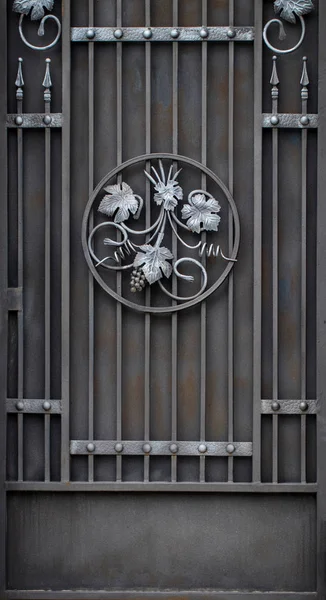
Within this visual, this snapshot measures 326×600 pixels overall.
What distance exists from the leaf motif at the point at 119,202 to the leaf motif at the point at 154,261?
0.40 feet

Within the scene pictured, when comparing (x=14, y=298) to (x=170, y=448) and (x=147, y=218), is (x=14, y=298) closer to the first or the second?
(x=147, y=218)

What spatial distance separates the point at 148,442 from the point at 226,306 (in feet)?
1.66

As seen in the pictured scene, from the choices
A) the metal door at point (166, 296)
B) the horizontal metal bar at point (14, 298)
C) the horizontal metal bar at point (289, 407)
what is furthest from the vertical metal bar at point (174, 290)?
the horizontal metal bar at point (14, 298)

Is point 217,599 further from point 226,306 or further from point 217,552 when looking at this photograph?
point 226,306

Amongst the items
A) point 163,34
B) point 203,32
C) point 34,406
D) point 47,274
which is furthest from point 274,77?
point 34,406

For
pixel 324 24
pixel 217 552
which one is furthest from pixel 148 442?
pixel 324 24

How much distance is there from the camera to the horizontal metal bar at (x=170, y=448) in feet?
8.70

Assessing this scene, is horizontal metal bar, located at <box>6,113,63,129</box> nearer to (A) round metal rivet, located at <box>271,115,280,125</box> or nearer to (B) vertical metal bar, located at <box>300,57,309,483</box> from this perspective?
(A) round metal rivet, located at <box>271,115,280,125</box>

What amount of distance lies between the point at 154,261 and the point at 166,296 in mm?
125

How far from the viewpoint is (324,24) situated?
8.58 feet

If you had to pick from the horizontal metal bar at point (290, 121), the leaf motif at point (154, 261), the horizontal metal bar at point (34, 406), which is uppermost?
the horizontal metal bar at point (290, 121)

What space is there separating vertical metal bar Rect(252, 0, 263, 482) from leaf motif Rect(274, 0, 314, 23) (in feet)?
0.20

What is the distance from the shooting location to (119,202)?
8.68ft

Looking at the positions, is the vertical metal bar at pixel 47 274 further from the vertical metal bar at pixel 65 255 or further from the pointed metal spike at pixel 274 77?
the pointed metal spike at pixel 274 77
